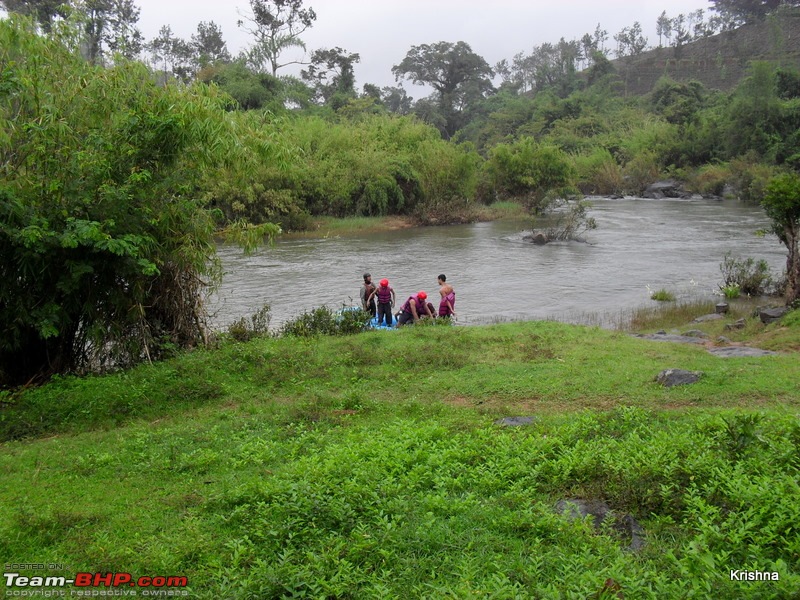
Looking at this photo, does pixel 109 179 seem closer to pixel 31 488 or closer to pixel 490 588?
pixel 31 488

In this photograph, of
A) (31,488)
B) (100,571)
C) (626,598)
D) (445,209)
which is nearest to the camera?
(626,598)

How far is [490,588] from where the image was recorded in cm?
373

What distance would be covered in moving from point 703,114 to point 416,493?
218ft

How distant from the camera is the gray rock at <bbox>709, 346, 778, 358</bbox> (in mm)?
10936

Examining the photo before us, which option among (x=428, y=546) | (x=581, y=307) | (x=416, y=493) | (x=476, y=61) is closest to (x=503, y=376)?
(x=416, y=493)

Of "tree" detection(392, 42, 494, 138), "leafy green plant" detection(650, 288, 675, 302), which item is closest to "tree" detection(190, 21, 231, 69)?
"tree" detection(392, 42, 494, 138)

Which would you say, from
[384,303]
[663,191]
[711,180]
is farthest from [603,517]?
[663,191]

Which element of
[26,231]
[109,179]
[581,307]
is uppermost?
[109,179]

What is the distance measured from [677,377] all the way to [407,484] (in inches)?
201

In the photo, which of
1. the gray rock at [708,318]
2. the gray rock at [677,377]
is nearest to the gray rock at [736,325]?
the gray rock at [708,318]

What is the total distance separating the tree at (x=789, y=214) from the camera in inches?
588

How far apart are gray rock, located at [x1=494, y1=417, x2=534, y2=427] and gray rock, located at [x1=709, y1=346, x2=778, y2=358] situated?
16.9 ft

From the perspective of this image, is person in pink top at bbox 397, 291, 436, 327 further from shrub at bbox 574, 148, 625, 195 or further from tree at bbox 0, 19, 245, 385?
shrub at bbox 574, 148, 625, 195

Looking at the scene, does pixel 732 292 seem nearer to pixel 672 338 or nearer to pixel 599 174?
pixel 672 338
